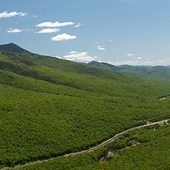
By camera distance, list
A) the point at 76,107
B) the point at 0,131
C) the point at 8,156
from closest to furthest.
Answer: the point at 8,156
the point at 0,131
the point at 76,107

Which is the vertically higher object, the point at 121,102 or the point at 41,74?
the point at 41,74

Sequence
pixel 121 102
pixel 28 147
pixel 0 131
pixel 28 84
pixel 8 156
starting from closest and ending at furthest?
1. pixel 8 156
2. pixel 28 147
3. pixel 0 131
4. pixel 121 102
5. pixel 28 84

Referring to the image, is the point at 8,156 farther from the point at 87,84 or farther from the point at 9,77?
the point at 87,84

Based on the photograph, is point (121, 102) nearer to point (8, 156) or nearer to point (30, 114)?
point (30, 114)

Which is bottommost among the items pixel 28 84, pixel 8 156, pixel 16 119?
pixel 8 156

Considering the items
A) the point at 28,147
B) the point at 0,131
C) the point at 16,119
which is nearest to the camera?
the point at 28,147

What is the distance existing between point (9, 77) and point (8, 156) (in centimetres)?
8669

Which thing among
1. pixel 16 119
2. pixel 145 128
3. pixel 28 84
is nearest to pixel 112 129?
pixel 145 128

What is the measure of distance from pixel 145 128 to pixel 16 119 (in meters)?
39.2

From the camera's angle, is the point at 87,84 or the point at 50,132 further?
the point at 87,84

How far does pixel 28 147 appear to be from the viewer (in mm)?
90562

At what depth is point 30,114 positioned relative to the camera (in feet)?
372

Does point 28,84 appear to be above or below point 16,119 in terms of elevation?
above

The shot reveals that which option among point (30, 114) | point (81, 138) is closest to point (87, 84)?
point (30, 114)
